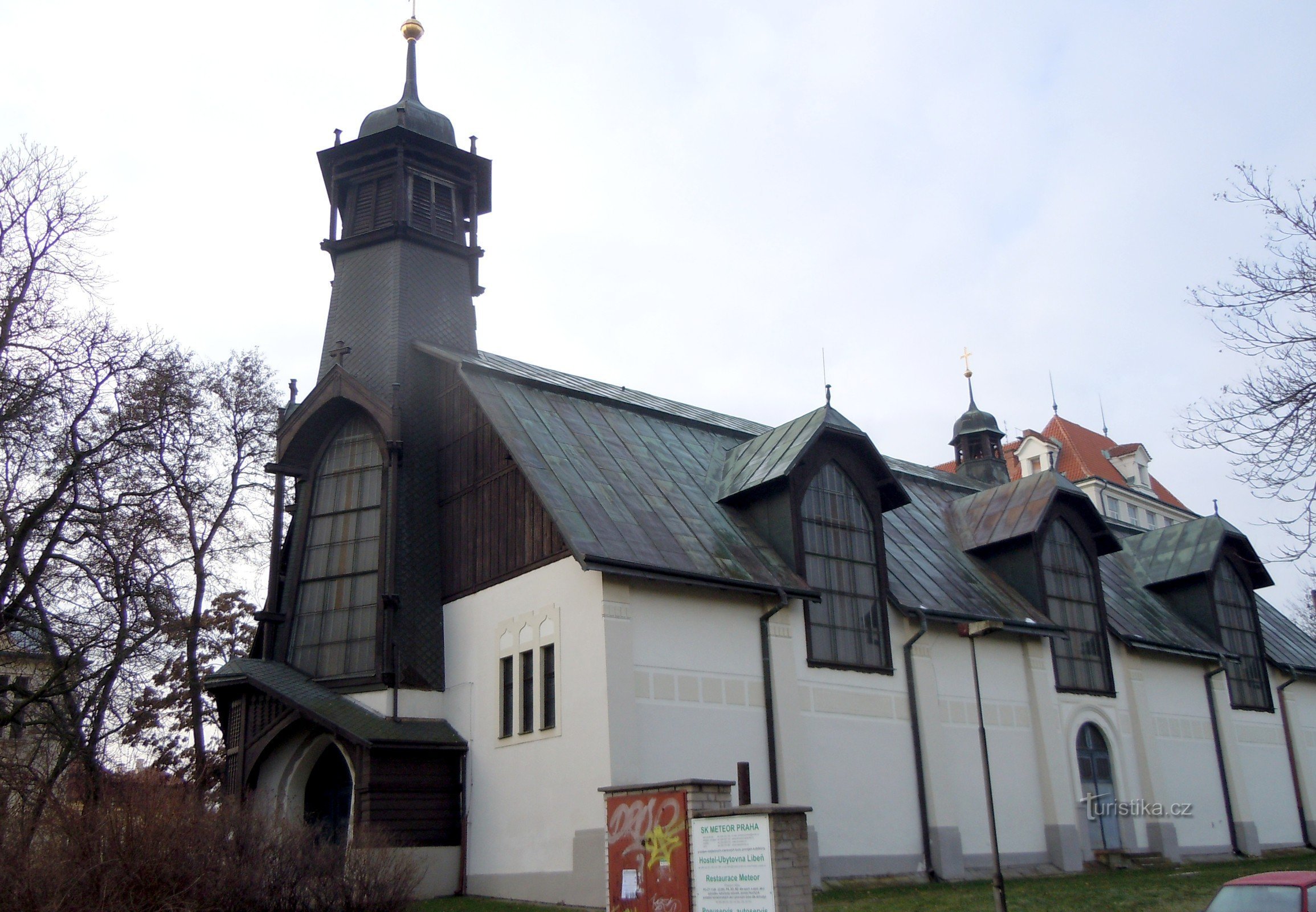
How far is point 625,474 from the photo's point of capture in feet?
75.2

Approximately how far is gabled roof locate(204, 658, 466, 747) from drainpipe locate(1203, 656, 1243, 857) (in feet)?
65.4

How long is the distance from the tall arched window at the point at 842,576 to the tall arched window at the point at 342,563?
843 cm

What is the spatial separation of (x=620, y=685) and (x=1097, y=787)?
13.7 metres

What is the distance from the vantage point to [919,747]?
23.0m

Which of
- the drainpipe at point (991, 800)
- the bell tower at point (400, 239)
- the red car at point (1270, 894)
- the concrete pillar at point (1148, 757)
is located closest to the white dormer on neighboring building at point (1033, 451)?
the concrete pillar at point (1148, 757)

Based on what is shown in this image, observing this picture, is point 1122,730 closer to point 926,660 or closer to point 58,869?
point 926,660

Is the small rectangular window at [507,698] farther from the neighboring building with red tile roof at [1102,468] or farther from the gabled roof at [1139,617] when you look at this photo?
the neighboring building with red tile roof at [1102,468]

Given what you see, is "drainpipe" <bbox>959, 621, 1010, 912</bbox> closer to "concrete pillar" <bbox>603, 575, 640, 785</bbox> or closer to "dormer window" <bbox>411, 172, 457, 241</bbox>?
"concrete pillar" <bbox>603, 575, 640, 785</bbox>

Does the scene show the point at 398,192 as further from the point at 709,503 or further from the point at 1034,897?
the point at 1034,897

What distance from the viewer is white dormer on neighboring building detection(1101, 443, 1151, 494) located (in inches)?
2675

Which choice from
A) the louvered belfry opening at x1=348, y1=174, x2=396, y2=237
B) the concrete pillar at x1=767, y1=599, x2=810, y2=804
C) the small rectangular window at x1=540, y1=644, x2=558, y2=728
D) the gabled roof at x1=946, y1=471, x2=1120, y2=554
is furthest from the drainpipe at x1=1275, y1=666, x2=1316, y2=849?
the louvered belfry opening at x1=348, y1=174, x2=396, y2=237

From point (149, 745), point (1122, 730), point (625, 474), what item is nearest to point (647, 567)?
point (625, 474)

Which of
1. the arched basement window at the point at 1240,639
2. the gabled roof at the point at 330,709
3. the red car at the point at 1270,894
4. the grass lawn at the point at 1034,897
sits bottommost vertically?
the grass lawn at the point at 1034,897

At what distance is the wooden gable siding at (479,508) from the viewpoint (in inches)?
824
